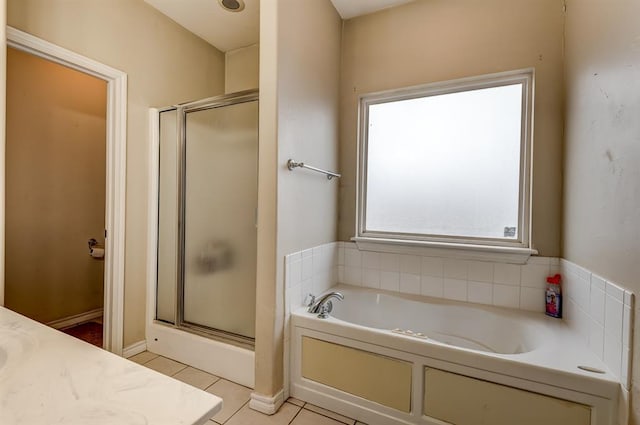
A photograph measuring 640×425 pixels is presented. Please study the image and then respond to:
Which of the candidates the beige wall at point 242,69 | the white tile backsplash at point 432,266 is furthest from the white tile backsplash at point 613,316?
the beige wall at point 242,69

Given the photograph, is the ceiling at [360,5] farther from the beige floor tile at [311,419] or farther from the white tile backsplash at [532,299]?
the beige floor tile at [311,419]

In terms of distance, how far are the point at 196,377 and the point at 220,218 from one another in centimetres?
108

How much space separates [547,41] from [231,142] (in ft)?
6.98

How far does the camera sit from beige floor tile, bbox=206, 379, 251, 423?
1615 millimetres

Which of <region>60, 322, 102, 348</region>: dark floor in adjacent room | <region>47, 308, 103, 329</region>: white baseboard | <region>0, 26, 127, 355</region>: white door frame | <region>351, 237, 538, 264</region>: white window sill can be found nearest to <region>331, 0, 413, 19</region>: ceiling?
<region>0, 26, 127, 355</region>: white door frame

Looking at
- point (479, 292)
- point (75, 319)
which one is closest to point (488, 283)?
point (479, 292)

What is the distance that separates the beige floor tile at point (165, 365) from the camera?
2.02 metres

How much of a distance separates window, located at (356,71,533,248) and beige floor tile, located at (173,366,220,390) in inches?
58.1

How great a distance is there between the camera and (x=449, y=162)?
6.93 ft

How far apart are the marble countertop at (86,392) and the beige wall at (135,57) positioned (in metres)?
1.52

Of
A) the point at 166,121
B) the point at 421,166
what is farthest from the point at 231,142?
the point at 421,166

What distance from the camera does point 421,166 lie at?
2205mm

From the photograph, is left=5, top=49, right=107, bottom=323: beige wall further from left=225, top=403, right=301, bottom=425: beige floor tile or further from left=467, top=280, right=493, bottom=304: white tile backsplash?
left=467, top=280, right=493, bottom=304: white tile backsplash

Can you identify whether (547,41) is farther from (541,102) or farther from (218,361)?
(218,361)
